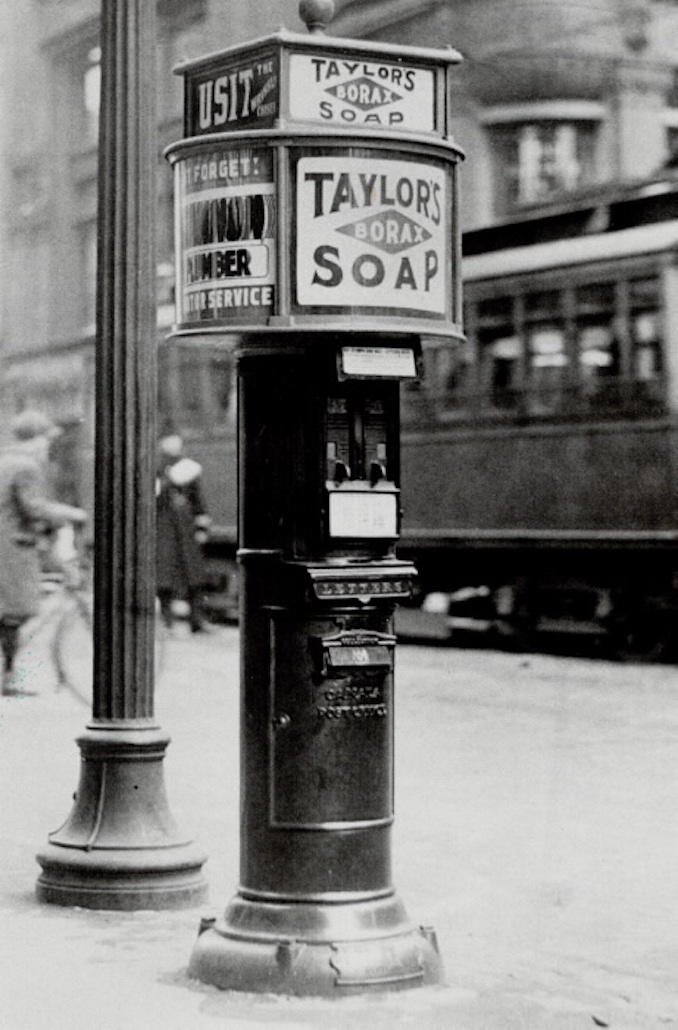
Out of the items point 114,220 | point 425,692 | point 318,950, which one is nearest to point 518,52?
point 425,692

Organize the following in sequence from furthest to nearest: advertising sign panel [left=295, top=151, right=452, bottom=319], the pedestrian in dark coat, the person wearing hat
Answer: the pedestrian in dark coat, the person wearing hat, advertising sign panel [left=295, top=151, right=452, bottom=319]

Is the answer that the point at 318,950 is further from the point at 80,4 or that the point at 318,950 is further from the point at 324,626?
the point at 80,4

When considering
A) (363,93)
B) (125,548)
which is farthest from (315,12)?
(125,548)

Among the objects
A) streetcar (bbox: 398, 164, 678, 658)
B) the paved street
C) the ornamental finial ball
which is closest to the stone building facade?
streetcar (bbox: 398, 164, 678, 658)

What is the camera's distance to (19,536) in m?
13.2

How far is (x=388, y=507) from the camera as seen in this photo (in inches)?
235

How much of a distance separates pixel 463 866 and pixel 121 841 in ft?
4.97

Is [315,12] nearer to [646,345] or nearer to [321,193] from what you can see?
[321,193]

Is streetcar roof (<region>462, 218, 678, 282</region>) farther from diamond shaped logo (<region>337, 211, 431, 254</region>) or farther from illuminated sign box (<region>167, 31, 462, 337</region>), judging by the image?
diamond shaped logo (<region>337, 211, 431, 254</region>)

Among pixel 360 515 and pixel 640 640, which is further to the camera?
pixel 640 640

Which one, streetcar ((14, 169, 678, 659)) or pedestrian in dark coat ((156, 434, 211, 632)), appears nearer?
streetcar ((14, 169, 678, 659))

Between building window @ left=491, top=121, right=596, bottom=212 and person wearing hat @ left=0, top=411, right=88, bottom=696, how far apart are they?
16382 mm

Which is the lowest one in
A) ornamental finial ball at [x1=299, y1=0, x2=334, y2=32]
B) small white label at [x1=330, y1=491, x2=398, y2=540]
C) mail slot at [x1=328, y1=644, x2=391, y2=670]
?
mail slot at [x1=328, y1=644, x2=391, y2=670]

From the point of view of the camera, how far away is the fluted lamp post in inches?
277
